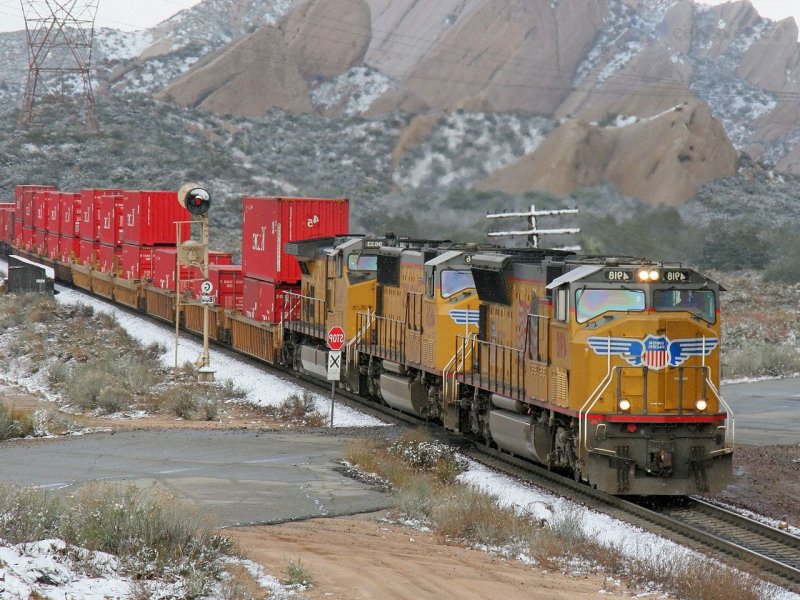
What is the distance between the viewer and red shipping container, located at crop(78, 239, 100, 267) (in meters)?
50.4

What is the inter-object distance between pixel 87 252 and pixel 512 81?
81.5m

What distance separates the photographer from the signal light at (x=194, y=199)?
30359 millimetres

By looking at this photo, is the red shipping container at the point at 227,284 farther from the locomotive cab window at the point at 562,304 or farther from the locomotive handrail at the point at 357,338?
the locomotive cab window at the point at 562,304

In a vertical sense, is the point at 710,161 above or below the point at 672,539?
above

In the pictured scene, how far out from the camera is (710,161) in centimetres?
8444

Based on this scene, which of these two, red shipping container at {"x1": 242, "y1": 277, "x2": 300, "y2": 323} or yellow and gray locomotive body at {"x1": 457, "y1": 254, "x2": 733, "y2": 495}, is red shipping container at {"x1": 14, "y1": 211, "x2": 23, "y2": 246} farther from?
yellow and gray locomotive body at {"x1": 457, "y1": 254, "x2": 733, "y2": 495}

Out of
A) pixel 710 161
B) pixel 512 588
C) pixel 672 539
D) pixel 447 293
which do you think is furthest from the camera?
pixel 710 161

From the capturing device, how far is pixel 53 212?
57.6 metres

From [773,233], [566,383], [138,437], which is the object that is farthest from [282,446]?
Result: [773,233]

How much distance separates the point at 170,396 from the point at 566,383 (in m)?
13.7

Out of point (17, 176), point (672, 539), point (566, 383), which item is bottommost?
point (672, 539)

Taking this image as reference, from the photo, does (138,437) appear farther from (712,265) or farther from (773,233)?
(773,233)

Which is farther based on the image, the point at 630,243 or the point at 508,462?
the point at 630,243

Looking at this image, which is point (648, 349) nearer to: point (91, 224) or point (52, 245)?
point (91, 224)
